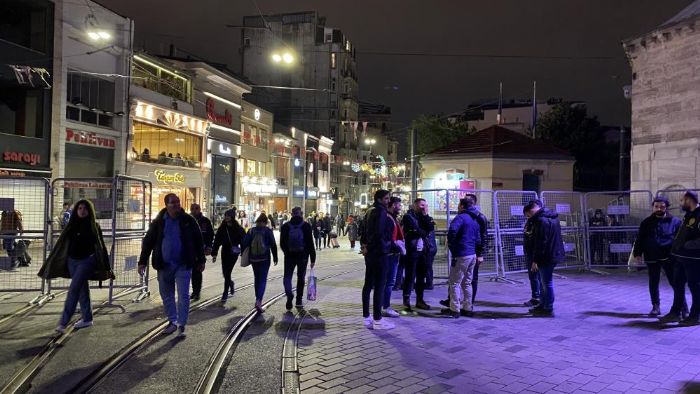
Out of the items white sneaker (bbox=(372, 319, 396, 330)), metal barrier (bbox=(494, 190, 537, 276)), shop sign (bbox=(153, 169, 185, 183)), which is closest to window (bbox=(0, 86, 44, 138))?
shop sign (bbox=(153, 169, 185, 183))

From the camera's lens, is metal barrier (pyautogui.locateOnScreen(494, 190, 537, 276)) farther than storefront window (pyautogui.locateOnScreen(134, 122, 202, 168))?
No

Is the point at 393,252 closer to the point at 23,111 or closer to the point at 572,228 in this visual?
the point at 572,228

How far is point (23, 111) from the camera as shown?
2155cm

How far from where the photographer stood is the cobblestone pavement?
5367mm

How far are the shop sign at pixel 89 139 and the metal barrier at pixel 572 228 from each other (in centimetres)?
1886

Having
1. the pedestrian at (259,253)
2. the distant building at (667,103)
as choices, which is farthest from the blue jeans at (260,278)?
the distant building at (667,103)

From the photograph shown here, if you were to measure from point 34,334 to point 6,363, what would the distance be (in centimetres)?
133

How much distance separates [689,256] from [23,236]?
10186 mm

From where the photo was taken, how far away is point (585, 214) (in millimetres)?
14281

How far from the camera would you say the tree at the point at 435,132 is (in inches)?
1678

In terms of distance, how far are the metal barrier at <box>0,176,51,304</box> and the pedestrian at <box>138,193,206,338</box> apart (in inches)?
123

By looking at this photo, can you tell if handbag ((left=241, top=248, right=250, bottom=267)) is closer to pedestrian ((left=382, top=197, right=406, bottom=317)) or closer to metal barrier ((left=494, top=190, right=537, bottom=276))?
pedestrian ((left=382, top=197, right=406, bottom=317))

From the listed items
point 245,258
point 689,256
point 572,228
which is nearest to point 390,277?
point 245,258

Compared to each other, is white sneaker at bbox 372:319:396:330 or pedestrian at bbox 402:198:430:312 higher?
pedestrian at bbox 402:198:430:312
